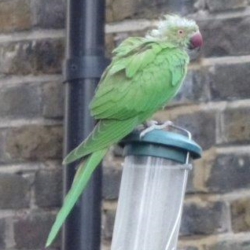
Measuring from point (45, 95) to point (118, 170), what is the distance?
0.37 metres

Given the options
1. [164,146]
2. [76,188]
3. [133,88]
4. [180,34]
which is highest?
[180,34]

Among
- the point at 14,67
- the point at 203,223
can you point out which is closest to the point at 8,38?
the point at 14,67

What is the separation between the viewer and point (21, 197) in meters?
4.02

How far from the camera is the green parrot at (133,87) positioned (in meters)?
3.12

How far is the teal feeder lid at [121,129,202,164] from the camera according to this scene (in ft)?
9.55

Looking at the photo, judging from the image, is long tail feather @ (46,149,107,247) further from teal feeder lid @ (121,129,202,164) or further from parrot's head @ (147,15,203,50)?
parrot's head @ (147,15,203,50)

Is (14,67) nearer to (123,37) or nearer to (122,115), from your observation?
(123,37)

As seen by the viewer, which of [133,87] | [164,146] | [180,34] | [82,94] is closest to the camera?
[164,146]

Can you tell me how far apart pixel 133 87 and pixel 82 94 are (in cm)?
59

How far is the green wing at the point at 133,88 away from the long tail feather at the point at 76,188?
0.10 feet

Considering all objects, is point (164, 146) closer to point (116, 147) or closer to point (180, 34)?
point (180, 34)

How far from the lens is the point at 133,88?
3.24 m

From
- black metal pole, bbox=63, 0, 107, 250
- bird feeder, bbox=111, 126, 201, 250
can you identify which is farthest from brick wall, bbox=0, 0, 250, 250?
bird feeder, bbox=111, 126, 201, 250

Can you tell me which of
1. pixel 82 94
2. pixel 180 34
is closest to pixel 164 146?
pixel 180 34
